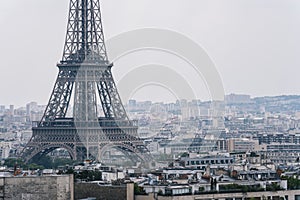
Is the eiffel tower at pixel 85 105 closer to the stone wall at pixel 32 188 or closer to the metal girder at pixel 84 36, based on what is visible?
the metal girder at pixel 84 36

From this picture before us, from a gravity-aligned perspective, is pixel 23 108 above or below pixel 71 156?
above

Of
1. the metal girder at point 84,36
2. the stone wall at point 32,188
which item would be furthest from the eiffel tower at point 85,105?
the stone wall at point 32,188

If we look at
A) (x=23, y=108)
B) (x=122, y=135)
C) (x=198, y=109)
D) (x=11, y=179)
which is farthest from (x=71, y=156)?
(x=23, y=108)

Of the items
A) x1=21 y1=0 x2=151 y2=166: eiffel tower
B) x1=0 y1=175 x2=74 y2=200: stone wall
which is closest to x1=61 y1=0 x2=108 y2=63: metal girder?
x1=21 y1=0 x2=151 y2=166: eiffel tower

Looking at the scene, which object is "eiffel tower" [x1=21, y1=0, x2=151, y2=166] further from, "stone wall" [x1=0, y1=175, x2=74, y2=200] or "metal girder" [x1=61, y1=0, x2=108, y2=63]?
"stone wall" [x1=0, y1=175, x2=74, y2=200]

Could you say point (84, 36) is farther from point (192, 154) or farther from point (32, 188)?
point (32, 188)

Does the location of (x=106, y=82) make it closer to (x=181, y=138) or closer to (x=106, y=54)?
(x=106, y=54)
